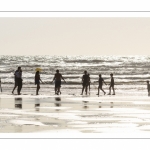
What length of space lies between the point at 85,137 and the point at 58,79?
19.7m

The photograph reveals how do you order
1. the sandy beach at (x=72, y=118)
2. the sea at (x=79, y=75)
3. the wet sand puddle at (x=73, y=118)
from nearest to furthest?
the sandy beach at (x=72, y=118) < the wet sand puddle at (x=73, y=118) < the sea at (x=79, y=75)

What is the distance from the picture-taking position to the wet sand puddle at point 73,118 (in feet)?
53.2

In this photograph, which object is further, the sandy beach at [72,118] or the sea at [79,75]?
the sea at [79,75]

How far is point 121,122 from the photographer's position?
1797 cm

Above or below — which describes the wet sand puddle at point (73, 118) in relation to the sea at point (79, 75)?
below

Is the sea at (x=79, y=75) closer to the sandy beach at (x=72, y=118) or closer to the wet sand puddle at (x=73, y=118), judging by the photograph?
the wet sand puddle at (x=73, y=118)

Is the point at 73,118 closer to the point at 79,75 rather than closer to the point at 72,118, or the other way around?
the point at 72,118

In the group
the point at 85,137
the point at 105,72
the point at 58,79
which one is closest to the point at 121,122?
the point at 85,137

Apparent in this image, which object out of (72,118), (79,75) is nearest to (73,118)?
(72,118)

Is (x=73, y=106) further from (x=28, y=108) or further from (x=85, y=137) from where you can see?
(x=85, y=137)

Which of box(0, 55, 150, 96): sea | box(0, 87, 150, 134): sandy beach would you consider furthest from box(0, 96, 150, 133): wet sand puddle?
box(0, 55, 150, 96): sea

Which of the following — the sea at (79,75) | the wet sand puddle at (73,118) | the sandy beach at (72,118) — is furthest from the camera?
the sea at (79,75)

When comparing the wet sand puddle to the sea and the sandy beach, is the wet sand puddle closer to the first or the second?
the sandy beach

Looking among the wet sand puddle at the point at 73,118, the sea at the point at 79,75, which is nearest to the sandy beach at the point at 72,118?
the wet sand puddle at the point at 73,118
